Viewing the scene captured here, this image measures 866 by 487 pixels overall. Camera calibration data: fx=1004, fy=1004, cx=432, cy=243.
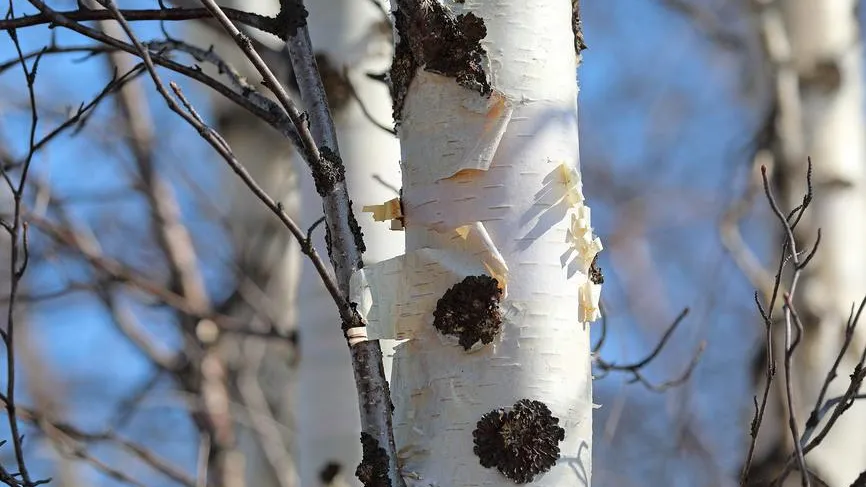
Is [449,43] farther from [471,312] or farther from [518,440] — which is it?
[518,440]

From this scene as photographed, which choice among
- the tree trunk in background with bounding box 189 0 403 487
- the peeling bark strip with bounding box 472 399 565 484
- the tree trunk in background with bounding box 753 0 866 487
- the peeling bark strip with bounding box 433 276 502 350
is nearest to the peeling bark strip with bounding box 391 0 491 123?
the peeling bark strip with bounding box 433 276 502 350

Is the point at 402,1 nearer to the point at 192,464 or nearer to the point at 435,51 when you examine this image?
the point at 435,51

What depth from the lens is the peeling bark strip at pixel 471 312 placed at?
88 centimetres

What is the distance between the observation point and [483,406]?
874mm

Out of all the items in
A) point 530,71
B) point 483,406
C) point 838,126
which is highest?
point 838,126

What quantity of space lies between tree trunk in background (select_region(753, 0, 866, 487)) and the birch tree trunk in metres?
1.27

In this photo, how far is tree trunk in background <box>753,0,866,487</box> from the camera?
2.04 metres

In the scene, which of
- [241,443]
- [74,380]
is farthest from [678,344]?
[74,380]

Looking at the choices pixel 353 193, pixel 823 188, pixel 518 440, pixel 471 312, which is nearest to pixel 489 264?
pixel 471 312

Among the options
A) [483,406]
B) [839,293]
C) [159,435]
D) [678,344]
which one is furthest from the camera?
[159,435]

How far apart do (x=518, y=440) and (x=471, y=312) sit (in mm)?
118

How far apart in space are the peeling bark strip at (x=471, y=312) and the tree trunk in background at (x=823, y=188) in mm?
1327

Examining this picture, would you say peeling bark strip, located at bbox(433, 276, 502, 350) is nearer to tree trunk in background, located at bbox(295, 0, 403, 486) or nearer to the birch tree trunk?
the birch tree trunk

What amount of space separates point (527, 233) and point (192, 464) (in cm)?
465
